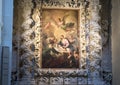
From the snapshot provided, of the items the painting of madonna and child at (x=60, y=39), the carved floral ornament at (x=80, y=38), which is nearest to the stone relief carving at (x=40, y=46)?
the carved floral ornament at (x=80, y=38)

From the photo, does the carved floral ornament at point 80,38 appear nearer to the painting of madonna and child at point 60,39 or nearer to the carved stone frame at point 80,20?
the carved stone frame at point 80,20

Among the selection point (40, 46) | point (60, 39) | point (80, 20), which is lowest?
point (40, 46)

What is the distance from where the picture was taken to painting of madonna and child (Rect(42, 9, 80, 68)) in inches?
509

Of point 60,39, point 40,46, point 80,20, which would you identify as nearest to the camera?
Answer: point 40,46

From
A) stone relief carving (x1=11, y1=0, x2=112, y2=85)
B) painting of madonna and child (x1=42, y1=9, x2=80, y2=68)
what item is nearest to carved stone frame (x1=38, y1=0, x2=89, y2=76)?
stone relief carving (x1=11, y1=0, x2=112, y2=85)

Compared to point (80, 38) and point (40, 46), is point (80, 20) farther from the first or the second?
point (40, 46)

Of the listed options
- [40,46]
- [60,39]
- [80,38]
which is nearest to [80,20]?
[80,38]

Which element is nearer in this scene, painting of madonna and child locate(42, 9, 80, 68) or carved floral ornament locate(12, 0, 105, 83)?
carved floral ornament locate(12, 0, 105, 83)

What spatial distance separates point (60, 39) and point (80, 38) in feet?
2.67

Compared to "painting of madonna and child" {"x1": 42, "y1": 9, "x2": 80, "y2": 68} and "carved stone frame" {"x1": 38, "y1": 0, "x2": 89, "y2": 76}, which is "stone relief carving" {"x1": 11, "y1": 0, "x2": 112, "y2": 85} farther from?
"painting of madonna and child" {"x1": 42, "y1": 9, "x2": 80, "y2": 68}

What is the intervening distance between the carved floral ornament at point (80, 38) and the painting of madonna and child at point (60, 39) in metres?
0.17

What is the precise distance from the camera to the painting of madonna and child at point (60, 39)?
42.4 feet

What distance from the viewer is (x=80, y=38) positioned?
13.1m

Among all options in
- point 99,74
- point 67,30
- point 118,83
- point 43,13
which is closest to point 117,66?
point 118,83
